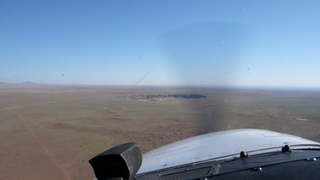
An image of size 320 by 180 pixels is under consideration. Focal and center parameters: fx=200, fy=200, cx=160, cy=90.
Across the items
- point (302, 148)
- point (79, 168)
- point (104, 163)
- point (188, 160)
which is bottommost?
point (79, 168)

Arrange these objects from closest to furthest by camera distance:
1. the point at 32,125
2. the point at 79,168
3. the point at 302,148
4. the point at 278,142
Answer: the point at 302,148 → the point at 278,142 → the point at 79,168 → the point at 32,125

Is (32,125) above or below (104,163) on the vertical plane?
below

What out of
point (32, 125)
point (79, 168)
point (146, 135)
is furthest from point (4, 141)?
point (146, 135)

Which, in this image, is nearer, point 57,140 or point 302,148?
point 302,148

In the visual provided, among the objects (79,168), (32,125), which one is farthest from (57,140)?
(32,125)

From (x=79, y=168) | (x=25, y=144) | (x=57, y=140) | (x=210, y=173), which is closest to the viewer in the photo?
(x=210, y=173)

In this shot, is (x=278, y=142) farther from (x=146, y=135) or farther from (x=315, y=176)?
(x=146, y=135)

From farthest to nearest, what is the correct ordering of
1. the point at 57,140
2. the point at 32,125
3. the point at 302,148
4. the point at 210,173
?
1. the point at 32,125
2. the point at 57,140
3. the point at 302,148
4. the point at 210,173

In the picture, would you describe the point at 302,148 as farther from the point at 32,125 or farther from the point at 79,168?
the point at 32,125

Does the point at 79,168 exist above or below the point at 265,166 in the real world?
below
